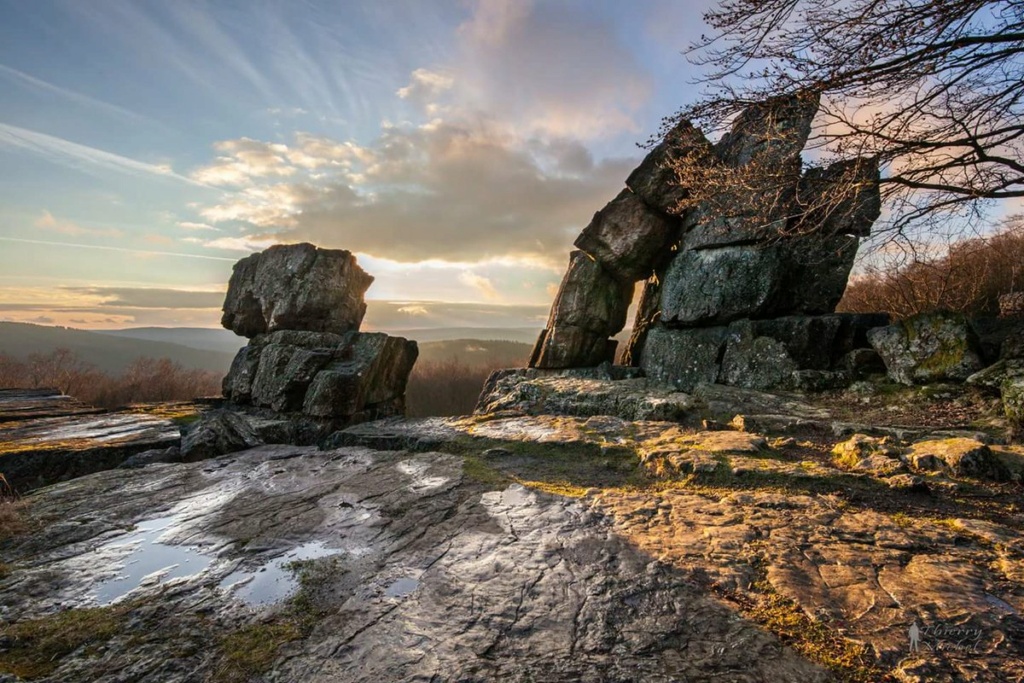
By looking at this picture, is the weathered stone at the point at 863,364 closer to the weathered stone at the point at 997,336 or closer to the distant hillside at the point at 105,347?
the weathered stone at the point at 997,336

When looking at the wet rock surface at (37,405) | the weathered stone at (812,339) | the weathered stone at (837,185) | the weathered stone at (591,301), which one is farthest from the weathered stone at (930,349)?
the wet rock surface at (37,405)

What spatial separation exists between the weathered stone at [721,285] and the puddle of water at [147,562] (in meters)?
10.5

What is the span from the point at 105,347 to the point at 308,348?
188 meters

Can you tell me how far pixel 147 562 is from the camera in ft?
13.2

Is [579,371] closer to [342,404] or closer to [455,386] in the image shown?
[342,404]

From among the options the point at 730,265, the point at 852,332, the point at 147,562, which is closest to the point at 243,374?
the point at 147,562

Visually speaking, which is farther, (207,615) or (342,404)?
(342,404)

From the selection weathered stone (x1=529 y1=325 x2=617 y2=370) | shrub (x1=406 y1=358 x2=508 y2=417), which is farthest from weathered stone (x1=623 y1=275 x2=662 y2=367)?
shrub (x1=406 y1=358 x2=508 y2=417)

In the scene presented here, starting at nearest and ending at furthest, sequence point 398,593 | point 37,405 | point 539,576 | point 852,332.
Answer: point 398,593, point 539,576, point 852,332, point 37,405

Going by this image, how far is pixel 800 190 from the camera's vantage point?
8.22 meters

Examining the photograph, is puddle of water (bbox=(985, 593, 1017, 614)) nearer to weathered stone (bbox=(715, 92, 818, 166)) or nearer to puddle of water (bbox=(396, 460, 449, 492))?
puddle of water (bbox=(396, 460, 449, 492))

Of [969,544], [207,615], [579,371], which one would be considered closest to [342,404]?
[579,371]

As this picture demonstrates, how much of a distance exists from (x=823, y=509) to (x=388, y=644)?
3.81 meters

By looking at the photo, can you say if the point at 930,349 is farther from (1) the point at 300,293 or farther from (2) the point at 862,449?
(1) the point at 300,293
